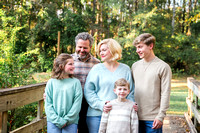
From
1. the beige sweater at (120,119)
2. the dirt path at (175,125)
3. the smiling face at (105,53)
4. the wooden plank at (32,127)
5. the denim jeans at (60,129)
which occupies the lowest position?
A: the dirt path at (175,125)

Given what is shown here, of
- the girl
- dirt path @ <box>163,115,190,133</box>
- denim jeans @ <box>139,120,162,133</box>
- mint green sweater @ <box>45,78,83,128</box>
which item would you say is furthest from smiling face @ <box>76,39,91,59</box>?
dirt path @ <box>163,115,190,133</box>

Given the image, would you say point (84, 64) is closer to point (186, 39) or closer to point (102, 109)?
point (102, 109)

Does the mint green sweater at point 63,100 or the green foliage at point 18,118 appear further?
the green foliage at point 18,118

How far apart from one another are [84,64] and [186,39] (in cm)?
2016

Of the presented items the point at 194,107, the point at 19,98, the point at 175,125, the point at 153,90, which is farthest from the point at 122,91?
the point at 175,125

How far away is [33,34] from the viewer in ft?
63.9

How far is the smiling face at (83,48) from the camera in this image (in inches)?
112

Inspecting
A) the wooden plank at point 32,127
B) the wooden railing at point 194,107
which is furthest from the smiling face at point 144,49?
the wooden railing at point 194,107

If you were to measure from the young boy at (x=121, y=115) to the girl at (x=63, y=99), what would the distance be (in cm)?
35

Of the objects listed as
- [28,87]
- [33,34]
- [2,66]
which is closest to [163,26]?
[33,34]

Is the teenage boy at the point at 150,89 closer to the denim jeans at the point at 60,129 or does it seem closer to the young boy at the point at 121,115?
the young boy at the point at 121,115

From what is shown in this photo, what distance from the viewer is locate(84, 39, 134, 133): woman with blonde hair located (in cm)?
249

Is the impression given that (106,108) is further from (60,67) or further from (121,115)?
(60,67)

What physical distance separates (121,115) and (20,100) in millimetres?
1221
